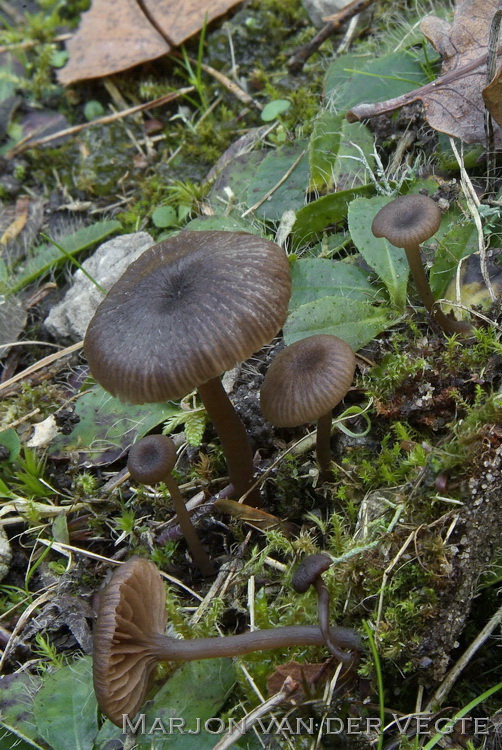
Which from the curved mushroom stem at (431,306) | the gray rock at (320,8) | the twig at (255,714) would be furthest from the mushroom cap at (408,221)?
the gray rock at (320,8)

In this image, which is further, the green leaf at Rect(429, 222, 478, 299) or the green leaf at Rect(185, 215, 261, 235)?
the green leaf at Rect(185, 215, 261, 235)

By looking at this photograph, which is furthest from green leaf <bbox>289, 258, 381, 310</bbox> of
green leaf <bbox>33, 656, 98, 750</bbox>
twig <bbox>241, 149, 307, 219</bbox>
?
green leaf <bbox>33, 656, 98, 750</bbox>

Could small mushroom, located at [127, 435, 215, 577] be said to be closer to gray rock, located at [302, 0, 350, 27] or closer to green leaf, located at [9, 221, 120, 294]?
green leaf, located at [9, 221, 120, 294]

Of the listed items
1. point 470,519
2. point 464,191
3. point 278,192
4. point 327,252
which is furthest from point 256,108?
point 470,519

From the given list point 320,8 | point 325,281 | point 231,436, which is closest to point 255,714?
point 231,436

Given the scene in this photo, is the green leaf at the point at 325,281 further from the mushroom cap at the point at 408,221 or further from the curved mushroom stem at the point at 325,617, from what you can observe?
the curved mushroom stem at the point at 325,617
